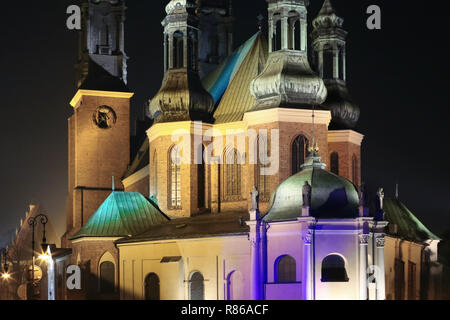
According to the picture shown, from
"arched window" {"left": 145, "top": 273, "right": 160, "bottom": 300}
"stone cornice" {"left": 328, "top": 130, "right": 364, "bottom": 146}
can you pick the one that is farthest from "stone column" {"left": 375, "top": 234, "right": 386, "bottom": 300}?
"arched window" {"left": 145, "top": 273, "right": 160, "bottom": 300}

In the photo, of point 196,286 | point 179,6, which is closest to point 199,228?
point 196,286

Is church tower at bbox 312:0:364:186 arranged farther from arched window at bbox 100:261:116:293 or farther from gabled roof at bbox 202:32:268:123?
arched window at bbox 100:261:116:293

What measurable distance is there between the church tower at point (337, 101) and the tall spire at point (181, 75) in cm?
676

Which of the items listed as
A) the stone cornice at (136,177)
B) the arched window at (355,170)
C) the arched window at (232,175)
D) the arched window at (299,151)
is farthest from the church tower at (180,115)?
the arched window at (355,170)

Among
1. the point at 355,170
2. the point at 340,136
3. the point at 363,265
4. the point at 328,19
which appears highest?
the point at 328,19

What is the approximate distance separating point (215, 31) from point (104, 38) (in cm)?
745

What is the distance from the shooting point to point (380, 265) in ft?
194

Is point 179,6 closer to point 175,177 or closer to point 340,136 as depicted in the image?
point 175,177

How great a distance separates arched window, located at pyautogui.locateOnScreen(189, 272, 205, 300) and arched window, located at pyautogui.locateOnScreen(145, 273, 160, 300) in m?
2.72

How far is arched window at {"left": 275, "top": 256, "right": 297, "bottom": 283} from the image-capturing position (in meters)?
59.0

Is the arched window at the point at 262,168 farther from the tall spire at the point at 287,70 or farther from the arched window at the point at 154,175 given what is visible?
the arched window at the point at 154,175

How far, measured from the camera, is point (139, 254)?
6788 cm
